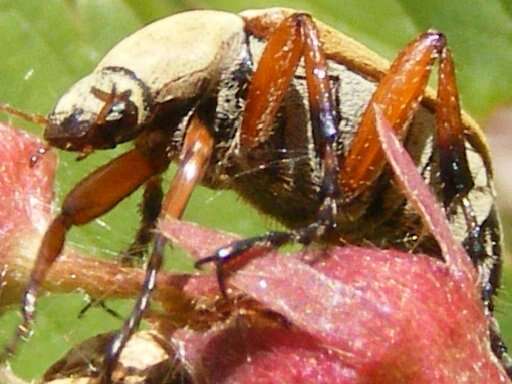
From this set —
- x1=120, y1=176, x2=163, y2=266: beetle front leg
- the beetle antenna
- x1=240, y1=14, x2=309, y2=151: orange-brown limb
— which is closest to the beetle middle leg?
x1=240, y1=14, x2=309, y2=151: orange-brown limb

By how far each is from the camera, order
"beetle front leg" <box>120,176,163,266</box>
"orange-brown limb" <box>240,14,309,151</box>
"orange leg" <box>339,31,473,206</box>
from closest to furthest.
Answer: "beetle front leg" <box>120,176,163,266</box>
"orange leg" <box>339,31,473,206</box>
"orange-brown limb" <box>240,14,309,151</box>

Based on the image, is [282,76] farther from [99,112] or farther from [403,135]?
[99,112]

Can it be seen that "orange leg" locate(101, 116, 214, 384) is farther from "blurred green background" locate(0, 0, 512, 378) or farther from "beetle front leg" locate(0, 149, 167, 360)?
"blurred green background" locate(0, 0, 512, 378)

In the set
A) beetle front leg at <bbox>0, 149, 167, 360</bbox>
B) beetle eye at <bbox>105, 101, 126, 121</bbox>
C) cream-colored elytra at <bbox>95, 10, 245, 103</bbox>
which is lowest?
beetle front leg at <bbox>0, 149, 167, 360</bbox>

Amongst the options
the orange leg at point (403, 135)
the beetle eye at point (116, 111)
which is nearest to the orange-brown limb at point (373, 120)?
the orange leg at point (403, 135)

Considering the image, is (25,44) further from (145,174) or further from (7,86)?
(145,174)

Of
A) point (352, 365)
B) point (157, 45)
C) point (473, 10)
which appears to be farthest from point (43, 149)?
point (473, 10)

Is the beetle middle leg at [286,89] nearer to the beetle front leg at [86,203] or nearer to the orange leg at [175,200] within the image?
the orange leg at [175,200]
